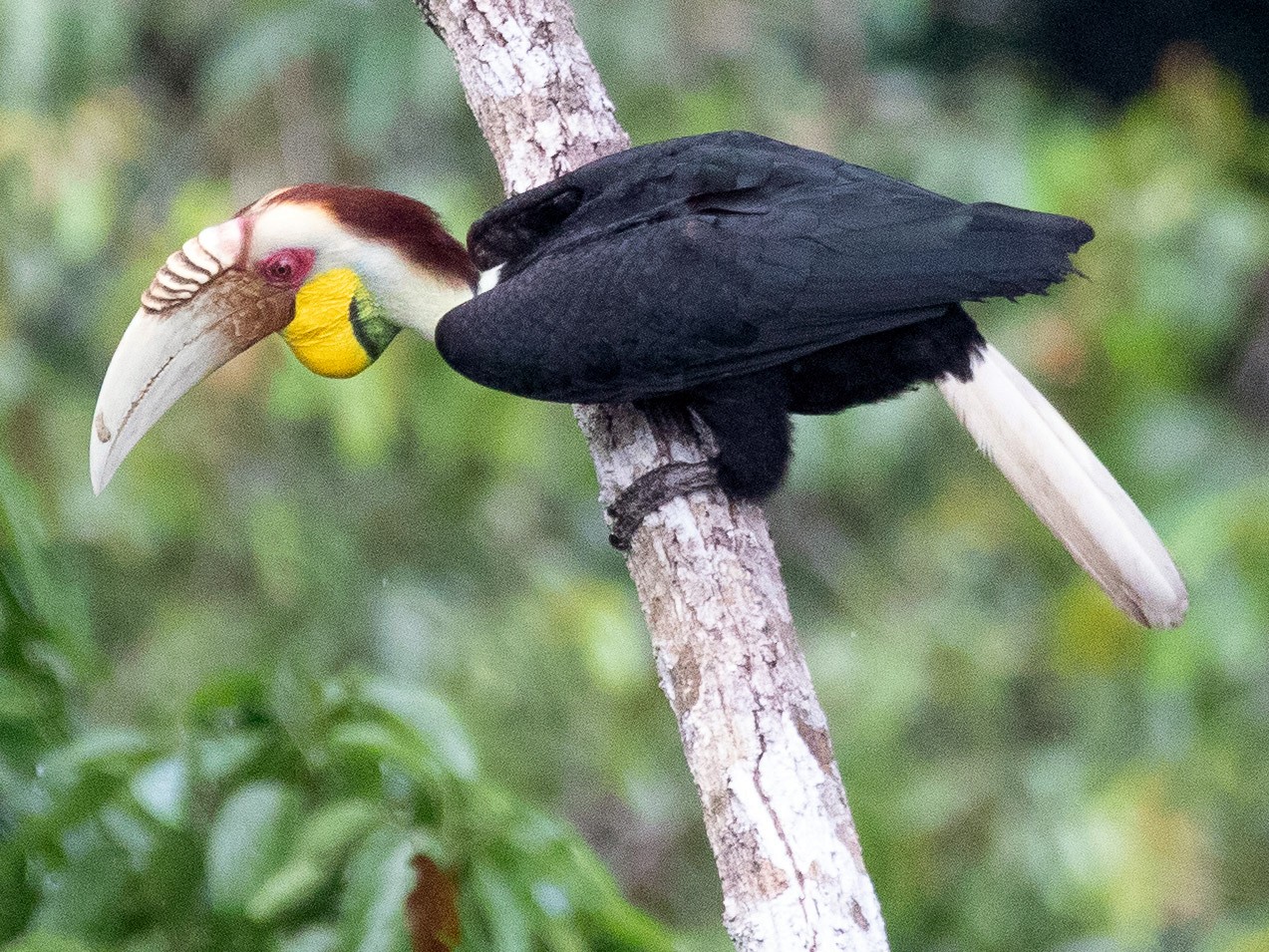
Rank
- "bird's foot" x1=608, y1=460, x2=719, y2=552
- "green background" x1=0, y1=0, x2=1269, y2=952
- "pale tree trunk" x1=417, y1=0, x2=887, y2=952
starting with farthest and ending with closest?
1. "green background" x1=0, y1=0, x2=1269, y2=952
2. "bird's foot" x1=608, y1=460, x2=719, y2=552
3. "pale tree trunk" x1=417, y1=0, x2=887, y2=952

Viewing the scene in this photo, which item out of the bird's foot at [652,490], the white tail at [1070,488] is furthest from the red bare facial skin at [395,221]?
the white tail at [1070,488]

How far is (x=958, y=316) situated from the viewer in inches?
77.0

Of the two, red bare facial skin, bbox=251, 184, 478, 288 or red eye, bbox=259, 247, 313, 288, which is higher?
red bare facial skin, bbox=251, 184, 478, 288

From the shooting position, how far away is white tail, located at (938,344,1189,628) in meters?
1.84

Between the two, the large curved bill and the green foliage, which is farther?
the large curved bill

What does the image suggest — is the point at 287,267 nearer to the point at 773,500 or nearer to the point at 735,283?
the point at 735,283

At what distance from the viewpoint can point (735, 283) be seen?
184cm

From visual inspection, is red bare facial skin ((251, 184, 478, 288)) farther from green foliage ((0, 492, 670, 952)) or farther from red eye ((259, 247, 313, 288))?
green foliage ((0, 492, 670, 952))

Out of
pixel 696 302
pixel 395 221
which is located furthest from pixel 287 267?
A: pixel 696 302

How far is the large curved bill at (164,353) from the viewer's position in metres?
1.88

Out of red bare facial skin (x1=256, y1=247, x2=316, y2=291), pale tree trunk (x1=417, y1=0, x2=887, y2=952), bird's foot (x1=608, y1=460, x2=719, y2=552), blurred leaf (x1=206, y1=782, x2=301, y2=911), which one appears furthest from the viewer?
red bare facial skin (x1=256, y1=247, x2=316, y2=291)

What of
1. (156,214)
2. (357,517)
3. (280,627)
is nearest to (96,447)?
(280,627)

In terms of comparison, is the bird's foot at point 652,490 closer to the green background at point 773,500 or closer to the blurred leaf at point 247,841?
the blurred leaf at point 247,841

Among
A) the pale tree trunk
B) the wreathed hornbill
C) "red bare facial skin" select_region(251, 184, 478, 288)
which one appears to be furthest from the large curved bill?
the pale tree trunk
